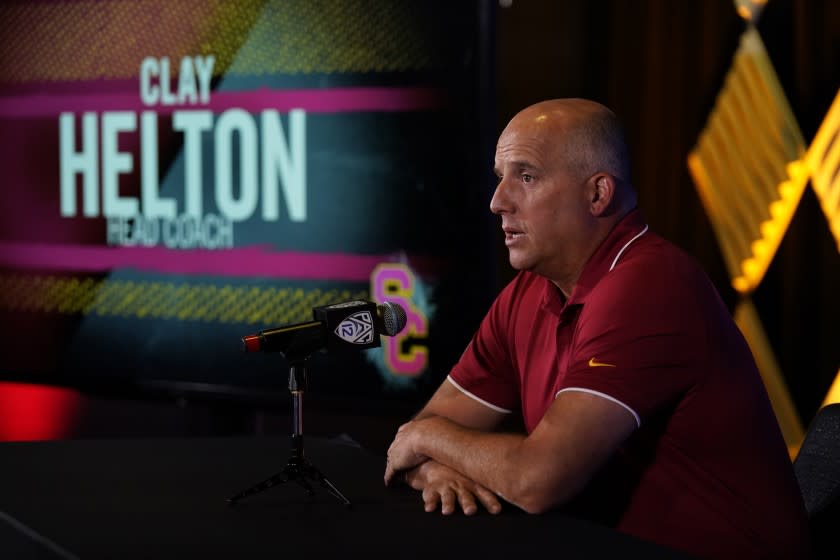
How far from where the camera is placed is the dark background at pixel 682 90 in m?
2.99

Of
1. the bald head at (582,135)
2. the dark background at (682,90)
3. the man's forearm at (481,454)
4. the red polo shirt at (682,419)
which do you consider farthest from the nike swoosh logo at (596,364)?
the dark background at (682,90)

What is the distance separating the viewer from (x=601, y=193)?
201cm

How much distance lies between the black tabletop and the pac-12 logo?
0.83 ft

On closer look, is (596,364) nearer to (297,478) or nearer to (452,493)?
(452,493)

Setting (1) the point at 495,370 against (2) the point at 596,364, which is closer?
(2) the point at 596,364

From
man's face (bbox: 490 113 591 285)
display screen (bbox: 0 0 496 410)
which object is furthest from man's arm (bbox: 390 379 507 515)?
display screen (bbox: 0 0 496 410)

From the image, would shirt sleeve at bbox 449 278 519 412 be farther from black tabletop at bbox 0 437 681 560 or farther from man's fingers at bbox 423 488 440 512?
man's fingers at bbox 423 488 440 512

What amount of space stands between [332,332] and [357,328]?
4cm

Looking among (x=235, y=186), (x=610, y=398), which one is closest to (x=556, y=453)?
(x=610, y=398)

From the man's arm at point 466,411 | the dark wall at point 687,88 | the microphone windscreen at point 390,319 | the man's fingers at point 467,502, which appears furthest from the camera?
the dark wall at point 687,88

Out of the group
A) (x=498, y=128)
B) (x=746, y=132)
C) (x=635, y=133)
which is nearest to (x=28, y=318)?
(x=498, y=128)

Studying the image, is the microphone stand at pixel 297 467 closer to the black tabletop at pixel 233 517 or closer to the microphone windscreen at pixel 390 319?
the black tabletop at pixel 233 517

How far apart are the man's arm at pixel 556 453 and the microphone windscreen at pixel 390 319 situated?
237 millimetres

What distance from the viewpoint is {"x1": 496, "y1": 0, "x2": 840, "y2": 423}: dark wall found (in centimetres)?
299
